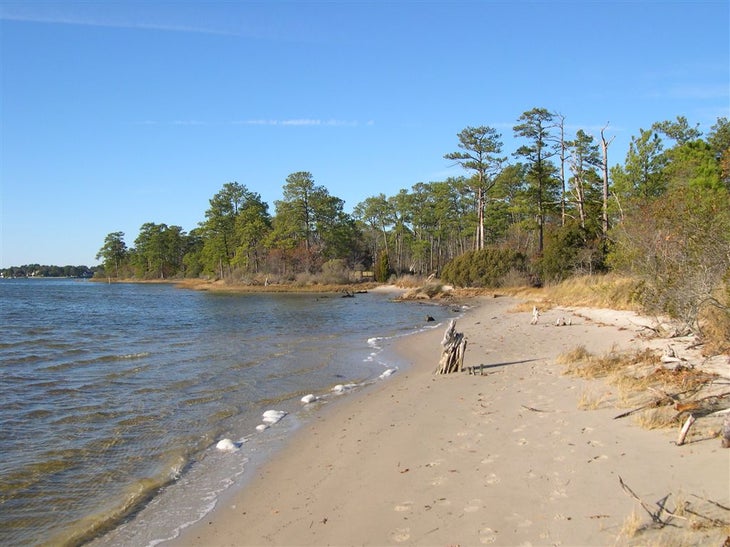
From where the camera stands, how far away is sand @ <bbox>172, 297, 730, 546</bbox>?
4.18 metres

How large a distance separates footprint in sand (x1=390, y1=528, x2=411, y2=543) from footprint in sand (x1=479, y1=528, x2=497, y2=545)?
595 millimetres

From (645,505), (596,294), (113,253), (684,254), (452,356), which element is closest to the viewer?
(645,505)

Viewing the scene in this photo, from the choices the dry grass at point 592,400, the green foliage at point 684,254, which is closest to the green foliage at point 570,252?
the green foliage at point 684,254

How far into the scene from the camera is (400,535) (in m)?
4.32

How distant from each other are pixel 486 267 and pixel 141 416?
125 ft

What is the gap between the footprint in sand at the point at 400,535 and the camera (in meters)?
4.25

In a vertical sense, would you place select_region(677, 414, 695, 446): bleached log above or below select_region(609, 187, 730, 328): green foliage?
below

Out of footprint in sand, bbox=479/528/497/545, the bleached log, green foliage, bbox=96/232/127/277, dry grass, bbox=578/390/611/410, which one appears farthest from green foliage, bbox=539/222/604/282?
green foliage, bbox=96/232/127/277

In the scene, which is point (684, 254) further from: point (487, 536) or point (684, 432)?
point (487, 536)

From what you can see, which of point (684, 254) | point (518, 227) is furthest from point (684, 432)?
point (518, 227)

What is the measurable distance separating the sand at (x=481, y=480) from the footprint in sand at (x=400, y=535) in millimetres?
15

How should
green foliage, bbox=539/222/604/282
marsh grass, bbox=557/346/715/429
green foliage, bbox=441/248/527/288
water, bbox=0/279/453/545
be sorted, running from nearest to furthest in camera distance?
water, bbox=0/279/453/545
marsh grass, bbox=557/346/715/429
green foliage, bbox=539/222/604/282
green foliage, bbox=441/248/527/288

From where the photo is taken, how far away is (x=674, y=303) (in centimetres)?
1071

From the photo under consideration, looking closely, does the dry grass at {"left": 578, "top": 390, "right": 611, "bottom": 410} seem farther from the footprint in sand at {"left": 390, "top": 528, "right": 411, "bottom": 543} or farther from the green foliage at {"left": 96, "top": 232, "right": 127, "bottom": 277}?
the green foliage at {"left": 96, "top": 232, "right": 127, "bottom": 277}
